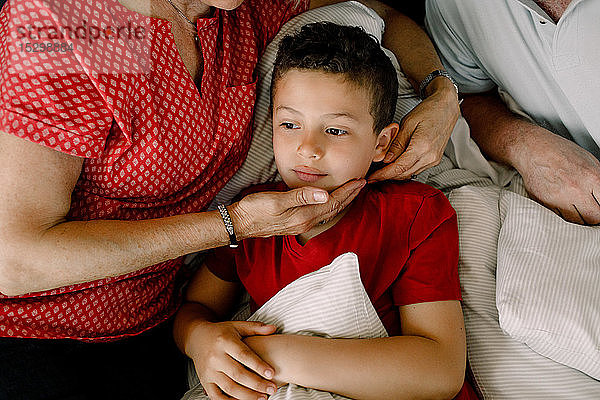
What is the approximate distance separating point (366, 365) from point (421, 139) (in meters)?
0.55

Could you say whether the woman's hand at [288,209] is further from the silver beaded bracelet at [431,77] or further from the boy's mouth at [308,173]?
the silver beaded bracelet at [431,77]

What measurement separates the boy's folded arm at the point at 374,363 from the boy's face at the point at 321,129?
0.34 meters

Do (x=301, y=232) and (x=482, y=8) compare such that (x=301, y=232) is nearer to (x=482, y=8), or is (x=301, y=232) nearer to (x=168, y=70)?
(x=168, y=70)

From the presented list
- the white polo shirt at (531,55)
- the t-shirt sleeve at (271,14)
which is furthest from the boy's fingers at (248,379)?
the white polo shirt at (531,55)

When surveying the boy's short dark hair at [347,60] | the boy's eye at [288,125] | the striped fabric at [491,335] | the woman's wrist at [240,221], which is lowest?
the striped fabric at [491,335]

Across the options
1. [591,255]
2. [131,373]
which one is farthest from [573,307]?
[131,373]

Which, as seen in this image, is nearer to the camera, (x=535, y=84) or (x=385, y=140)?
(x=385, y=140)

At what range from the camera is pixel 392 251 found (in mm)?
1253

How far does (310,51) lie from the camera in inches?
47.1

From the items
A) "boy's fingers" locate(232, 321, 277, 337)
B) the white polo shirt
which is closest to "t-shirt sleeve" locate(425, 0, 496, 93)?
the white polo shirt

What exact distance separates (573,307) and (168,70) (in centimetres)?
99

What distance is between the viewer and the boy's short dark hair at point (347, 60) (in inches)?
46.2

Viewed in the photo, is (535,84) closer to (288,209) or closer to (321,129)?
(321,129)

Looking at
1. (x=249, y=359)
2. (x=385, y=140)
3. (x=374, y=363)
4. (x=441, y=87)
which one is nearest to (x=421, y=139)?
(x=385, y=140)
